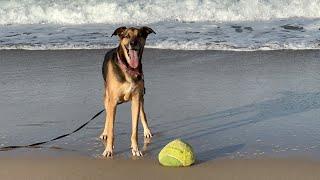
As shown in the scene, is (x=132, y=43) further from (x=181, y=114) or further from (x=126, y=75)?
(x=181, y=114)

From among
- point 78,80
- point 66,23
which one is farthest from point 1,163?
point 66,23

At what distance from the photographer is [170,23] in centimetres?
1479

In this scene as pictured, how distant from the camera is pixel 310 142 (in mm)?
5520

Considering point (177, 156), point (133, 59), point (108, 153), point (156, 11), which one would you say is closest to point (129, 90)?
point (133, 59)

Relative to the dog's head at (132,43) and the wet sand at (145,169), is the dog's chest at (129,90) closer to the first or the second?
the dog's head at (132,43)

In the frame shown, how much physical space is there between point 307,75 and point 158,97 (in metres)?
2.68

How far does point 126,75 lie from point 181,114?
1589 millimetres

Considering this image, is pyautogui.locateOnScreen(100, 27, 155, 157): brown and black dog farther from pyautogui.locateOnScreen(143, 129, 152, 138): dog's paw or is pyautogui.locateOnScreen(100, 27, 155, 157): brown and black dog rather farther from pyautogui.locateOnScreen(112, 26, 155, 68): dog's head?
pyautogui.locateOnScreen(143, 129, 152, 138): dog's paw

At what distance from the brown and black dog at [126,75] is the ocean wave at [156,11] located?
33.3ft

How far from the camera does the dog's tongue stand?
5.20 m

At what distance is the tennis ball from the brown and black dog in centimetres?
44

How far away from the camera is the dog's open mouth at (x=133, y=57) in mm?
5188

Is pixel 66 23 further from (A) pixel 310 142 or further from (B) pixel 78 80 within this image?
(A) pixel 310 142

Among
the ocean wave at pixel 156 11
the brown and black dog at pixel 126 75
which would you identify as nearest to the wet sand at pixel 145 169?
the brown and black dog at pixel 126 75
